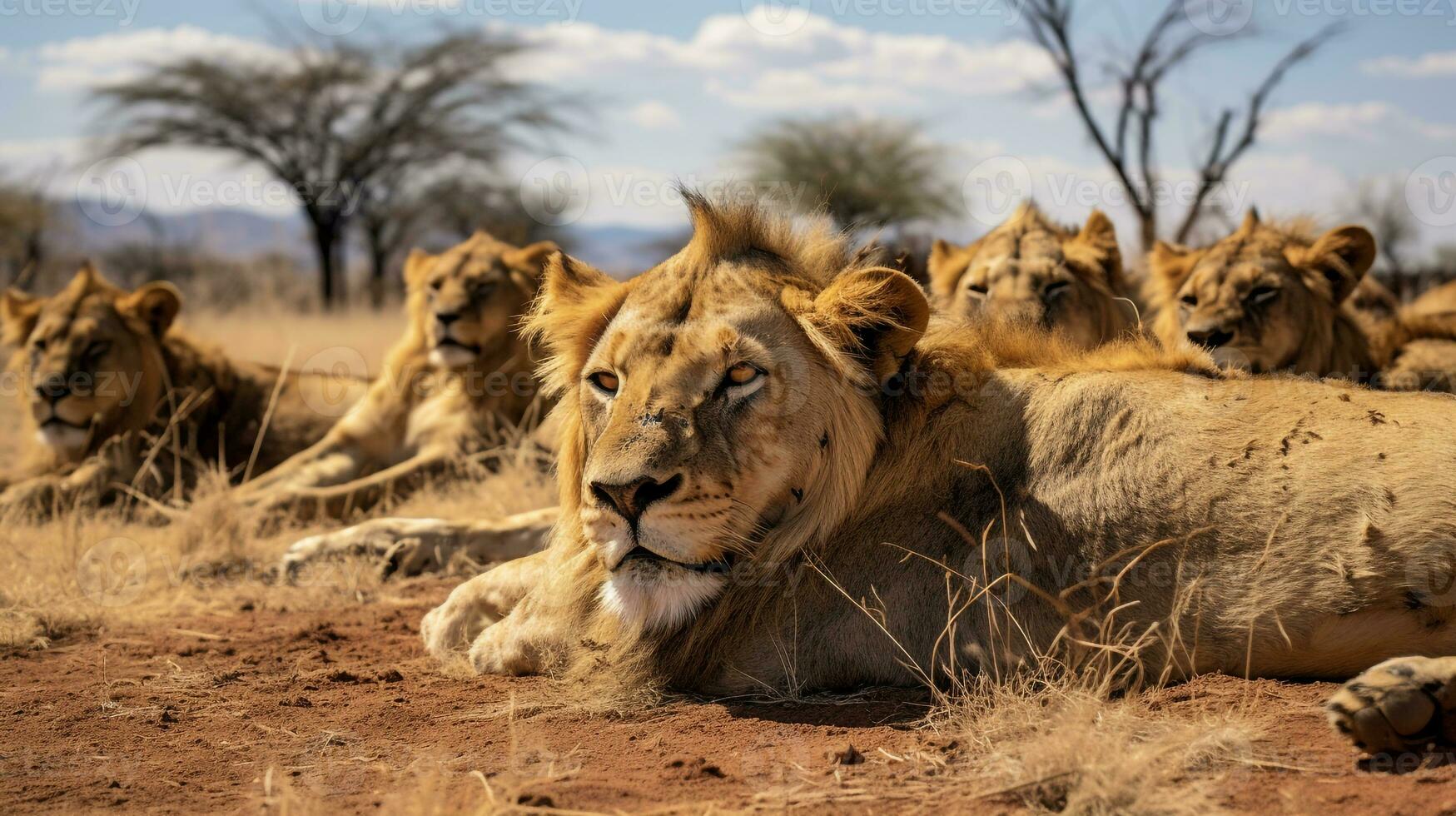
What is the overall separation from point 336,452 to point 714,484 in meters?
5.64

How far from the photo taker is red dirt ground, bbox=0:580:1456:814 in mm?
3059

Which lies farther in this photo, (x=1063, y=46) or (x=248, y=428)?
(x=1063, y=46)

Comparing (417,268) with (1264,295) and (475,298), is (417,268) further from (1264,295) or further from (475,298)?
(1264,295)

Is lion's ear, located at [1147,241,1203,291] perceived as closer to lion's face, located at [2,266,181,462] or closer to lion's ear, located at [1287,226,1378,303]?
lion's ear, located at [1287,226,1378,303]

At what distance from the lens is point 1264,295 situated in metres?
6.72

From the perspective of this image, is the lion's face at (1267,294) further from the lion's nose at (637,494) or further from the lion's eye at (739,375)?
the lion's nose at (637,494)

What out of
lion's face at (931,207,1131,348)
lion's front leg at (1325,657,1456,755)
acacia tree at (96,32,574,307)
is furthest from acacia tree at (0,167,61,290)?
lion's front leg at (1325,657,1456,755)

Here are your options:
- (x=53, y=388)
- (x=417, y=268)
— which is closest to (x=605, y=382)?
(x=417, y=268)

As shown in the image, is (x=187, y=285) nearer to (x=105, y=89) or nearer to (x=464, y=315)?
(x=105, y=89)

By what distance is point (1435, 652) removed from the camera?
3.39 metres

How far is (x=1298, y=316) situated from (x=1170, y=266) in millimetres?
910

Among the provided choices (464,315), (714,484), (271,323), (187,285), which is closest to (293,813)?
(714,484)

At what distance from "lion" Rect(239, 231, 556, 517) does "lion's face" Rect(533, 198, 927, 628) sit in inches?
167

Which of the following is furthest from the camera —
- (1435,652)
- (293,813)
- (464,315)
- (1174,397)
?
(464,315)
